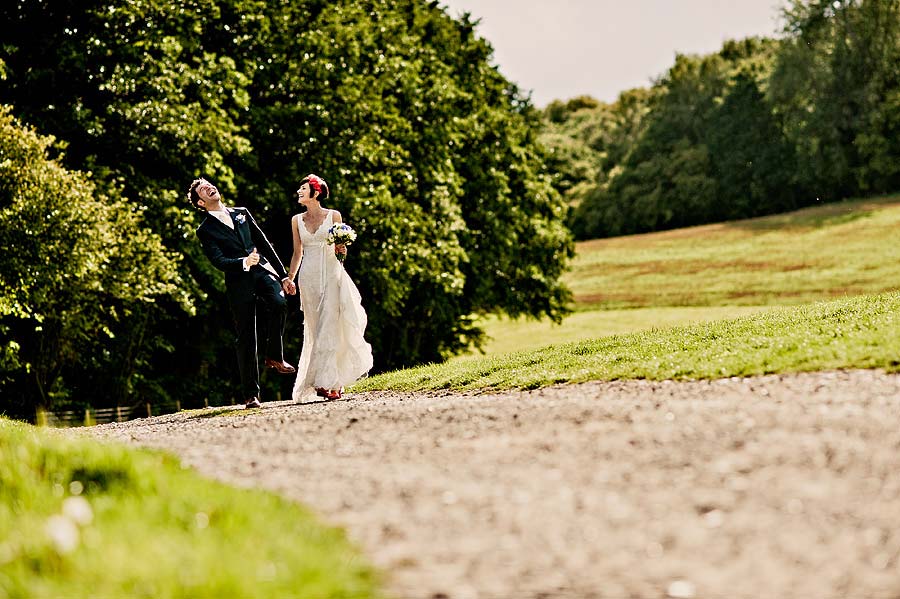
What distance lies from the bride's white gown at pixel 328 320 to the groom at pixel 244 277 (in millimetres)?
415

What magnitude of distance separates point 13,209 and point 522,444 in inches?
698

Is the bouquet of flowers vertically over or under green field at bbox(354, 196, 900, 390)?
over

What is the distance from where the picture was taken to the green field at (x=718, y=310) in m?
13.1

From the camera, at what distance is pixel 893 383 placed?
33.5 feet

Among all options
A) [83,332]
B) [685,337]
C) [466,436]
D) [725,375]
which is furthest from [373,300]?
[466,436]

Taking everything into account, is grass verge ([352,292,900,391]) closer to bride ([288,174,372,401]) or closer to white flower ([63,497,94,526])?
bride ([288,174,372,401])

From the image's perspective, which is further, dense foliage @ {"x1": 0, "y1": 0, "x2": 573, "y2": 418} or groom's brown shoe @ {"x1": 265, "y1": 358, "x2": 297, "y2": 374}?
dense foliage @ {"x1": 0, "y1": 0, "x2": 573, "y2": 418}

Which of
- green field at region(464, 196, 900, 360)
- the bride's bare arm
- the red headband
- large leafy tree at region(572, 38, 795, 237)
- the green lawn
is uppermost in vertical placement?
large leafy tree at region(572, 38, 795, 237)

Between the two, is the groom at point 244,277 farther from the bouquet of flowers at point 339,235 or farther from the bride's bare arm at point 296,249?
the bouquet of flowers at point 339,235

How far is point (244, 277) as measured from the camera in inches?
587

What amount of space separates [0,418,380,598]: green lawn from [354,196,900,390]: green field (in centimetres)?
718

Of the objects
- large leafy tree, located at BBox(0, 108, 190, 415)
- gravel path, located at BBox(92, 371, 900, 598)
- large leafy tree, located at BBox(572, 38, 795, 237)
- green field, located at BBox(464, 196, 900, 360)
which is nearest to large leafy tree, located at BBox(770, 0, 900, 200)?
green field, located at BBox(464, 196, 900, 360)

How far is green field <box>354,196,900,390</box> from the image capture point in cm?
1311

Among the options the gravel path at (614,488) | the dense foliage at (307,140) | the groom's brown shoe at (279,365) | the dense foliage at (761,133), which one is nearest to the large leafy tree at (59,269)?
the dense foliage at (307,140)
